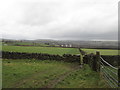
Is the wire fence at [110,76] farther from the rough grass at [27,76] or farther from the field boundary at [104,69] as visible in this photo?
the rough grass at [27,76]

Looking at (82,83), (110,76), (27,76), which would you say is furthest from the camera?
(110,76)

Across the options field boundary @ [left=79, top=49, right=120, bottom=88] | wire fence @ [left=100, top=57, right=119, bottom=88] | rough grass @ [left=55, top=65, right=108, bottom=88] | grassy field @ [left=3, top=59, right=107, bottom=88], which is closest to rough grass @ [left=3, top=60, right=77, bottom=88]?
grassy field @ [left=3, top=59, right=107, bottom=88]

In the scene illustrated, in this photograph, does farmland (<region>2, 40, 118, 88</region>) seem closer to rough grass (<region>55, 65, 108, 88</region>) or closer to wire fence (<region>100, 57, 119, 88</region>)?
rough grass (<region>55, 65, 108, 88</region>)

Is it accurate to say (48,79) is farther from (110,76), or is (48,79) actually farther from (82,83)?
(110,76)

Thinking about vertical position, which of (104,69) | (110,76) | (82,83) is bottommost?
(110,76)

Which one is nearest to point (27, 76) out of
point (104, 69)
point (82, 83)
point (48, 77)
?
point (48, 77)

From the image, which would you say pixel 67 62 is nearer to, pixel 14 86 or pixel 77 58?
pixel 77 58

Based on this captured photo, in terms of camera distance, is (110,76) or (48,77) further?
(110,76)

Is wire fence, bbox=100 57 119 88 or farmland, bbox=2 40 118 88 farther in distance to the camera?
farmland, bbox=2 40 118 88

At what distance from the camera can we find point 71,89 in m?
4.67

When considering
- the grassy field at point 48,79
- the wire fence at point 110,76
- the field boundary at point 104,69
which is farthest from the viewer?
the grassy field at point 48,79

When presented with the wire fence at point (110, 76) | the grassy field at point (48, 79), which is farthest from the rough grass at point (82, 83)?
the wire fence at point (110, 76)

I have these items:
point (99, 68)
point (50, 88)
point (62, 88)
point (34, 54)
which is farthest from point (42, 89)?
point (34, 54)

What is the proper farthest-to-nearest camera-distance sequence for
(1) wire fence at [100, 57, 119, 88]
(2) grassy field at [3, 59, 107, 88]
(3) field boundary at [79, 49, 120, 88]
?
1. (2) grassy field at [3, 59, 107, 88]
2. (3) field boundary at [79, 49, 120, 88]
3. (1) wire fence at [100, 57, 119, 88]
